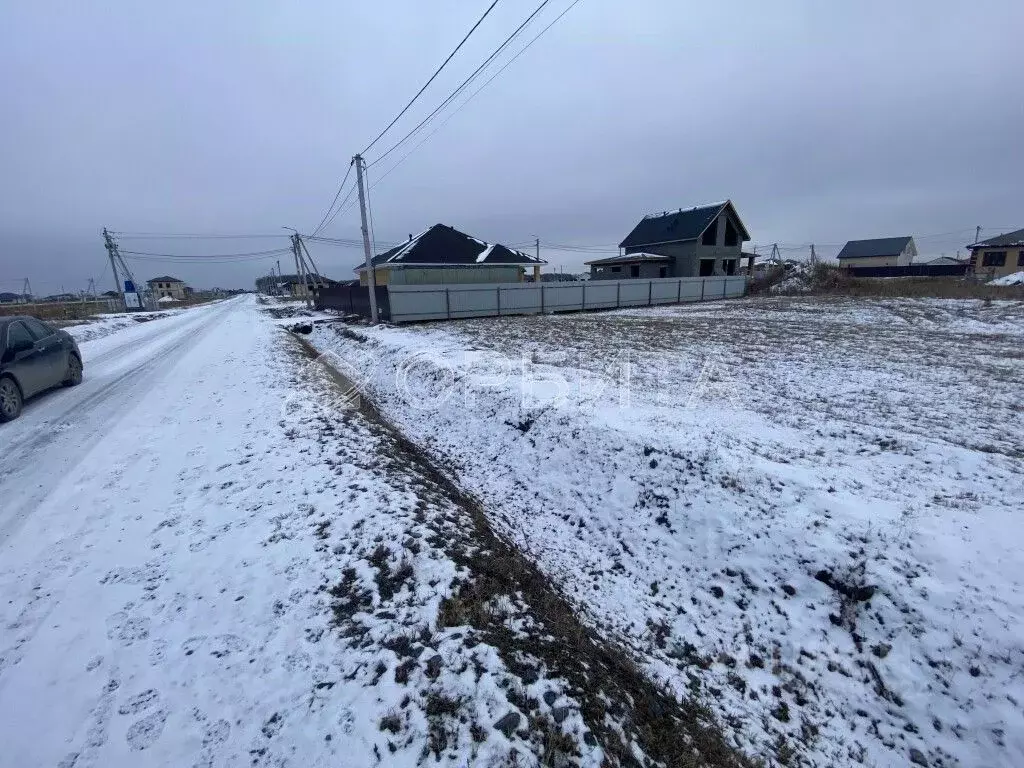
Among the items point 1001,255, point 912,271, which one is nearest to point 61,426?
point 1001,255

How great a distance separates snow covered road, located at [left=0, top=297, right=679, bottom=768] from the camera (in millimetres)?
2445

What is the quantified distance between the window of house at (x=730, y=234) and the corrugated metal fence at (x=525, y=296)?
697 centimetres

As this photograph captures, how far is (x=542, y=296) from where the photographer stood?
23.8 metres

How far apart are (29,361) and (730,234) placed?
143ft

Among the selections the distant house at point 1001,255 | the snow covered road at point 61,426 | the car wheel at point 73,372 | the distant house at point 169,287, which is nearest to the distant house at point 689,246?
the distant house at point 1001,255

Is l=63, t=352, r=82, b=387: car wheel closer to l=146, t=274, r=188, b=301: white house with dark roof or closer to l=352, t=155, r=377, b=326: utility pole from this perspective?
l=352, t=155, r=377, b=326: utility pole

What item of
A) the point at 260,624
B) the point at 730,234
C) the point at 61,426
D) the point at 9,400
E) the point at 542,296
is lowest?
the point at 260,624

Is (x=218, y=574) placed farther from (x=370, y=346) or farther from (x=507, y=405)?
(x=370, y=346)

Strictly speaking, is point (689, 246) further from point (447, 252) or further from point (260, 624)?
point (260, 624)

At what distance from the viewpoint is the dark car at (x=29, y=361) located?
24.5ft

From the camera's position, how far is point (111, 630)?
307cm

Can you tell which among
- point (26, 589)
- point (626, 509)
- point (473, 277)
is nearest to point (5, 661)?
point (26, 589)

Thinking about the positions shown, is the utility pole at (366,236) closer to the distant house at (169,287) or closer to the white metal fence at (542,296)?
the white metal fence at (542,296)

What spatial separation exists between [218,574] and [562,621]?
297cm
